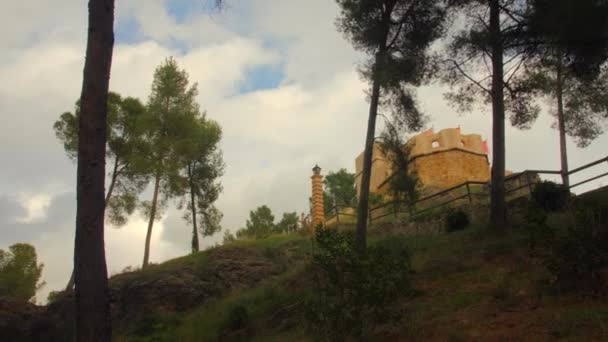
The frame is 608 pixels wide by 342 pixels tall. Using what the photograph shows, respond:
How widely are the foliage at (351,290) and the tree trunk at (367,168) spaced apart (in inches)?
246

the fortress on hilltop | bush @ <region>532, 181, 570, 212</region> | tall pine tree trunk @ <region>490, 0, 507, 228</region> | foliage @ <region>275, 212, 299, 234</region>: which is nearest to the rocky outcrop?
tall pine tree trunk @ <region>490, 0, 507, 228</region>

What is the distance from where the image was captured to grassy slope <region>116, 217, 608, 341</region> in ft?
20.8

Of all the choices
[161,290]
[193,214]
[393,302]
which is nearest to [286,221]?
[193,214]

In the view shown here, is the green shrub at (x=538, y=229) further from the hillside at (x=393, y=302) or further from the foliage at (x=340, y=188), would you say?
the foliage at (x=340, y=188)

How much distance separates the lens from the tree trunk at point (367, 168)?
13.7 m

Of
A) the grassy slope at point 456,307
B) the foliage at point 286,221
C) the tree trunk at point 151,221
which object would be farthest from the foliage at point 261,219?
the grassy slope at point 456,307

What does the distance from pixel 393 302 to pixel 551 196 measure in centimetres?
961

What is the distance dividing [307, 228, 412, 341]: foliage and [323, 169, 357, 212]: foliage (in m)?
41.2

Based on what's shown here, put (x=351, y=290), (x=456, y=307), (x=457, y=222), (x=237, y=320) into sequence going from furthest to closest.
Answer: (x=457, y=222) < (x=237, y=320) < (x=456, y=307) < (x=351, y=290)

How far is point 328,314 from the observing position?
6508 mm

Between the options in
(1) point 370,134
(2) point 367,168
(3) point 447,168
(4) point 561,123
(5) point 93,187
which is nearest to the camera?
(5) point 93,187

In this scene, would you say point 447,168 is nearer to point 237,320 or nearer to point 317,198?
point 317,198

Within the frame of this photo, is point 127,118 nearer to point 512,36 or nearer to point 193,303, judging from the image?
point 193,303

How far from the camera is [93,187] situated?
5547 mm
